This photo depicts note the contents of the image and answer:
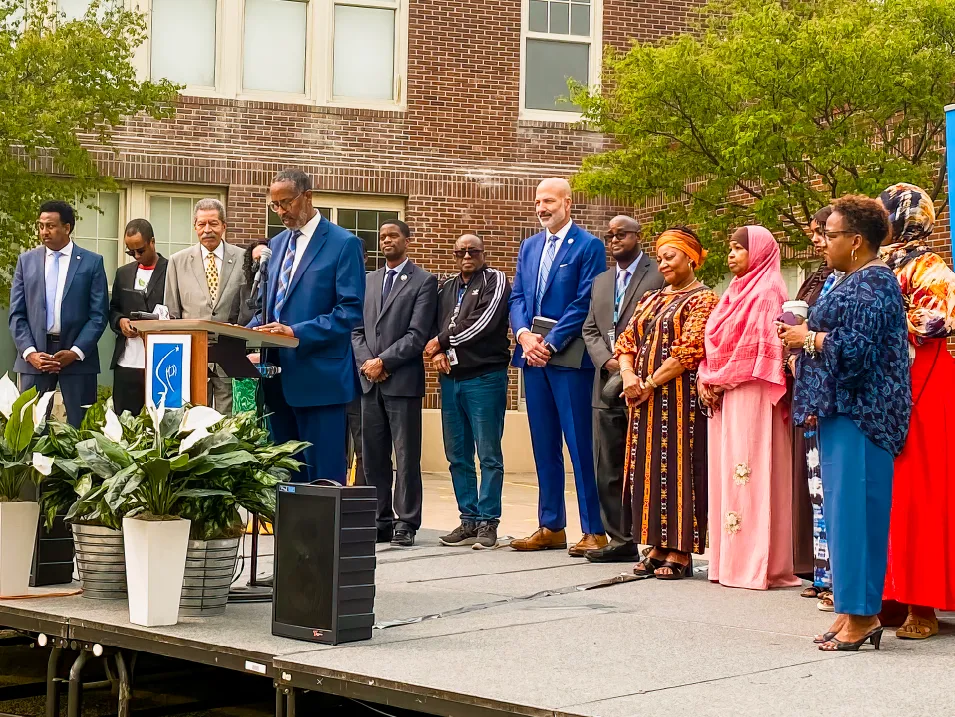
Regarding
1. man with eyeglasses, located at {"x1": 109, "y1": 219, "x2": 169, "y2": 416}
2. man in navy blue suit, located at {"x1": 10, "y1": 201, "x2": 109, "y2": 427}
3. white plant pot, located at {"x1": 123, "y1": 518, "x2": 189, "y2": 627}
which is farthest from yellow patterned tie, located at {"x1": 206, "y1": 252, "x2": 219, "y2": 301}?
white plant pot, located at {"x1": 123, "y1": 518, "x2": 189, "y2": 627}

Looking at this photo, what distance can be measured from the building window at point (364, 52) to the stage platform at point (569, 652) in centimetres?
1093

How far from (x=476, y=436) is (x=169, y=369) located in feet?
8.01

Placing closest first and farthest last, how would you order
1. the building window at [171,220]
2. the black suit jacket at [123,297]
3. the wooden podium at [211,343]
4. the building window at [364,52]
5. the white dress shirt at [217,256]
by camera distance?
the wooden podium at [211,343], the white dress shirt at [217,256], the black suit jacket at [123,297], the building window at [171,220], the building window at [364,52]

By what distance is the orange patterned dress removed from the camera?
6820mm

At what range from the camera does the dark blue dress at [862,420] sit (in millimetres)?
4789

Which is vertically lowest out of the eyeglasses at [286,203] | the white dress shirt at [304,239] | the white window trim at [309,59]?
the white dress shirt at [304,239]

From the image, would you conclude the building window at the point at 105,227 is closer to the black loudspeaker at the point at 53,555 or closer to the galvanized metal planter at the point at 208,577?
the black loudspeaker at the point at 53,555

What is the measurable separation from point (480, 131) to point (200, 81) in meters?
3.37

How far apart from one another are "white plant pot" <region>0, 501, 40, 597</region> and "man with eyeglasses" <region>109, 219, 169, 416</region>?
3170 mm

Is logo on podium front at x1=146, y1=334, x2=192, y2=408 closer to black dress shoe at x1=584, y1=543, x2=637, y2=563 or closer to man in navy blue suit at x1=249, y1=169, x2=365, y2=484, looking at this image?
man in navy blue suit at x1=249, y1=169, x2=365, y2=484

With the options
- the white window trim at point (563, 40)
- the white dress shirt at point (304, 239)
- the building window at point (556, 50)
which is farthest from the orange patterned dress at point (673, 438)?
the building window at point (556, 50)

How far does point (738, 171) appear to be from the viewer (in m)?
11.9

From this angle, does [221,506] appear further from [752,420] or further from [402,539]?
[402,539]

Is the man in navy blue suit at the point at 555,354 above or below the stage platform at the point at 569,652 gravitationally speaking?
above
